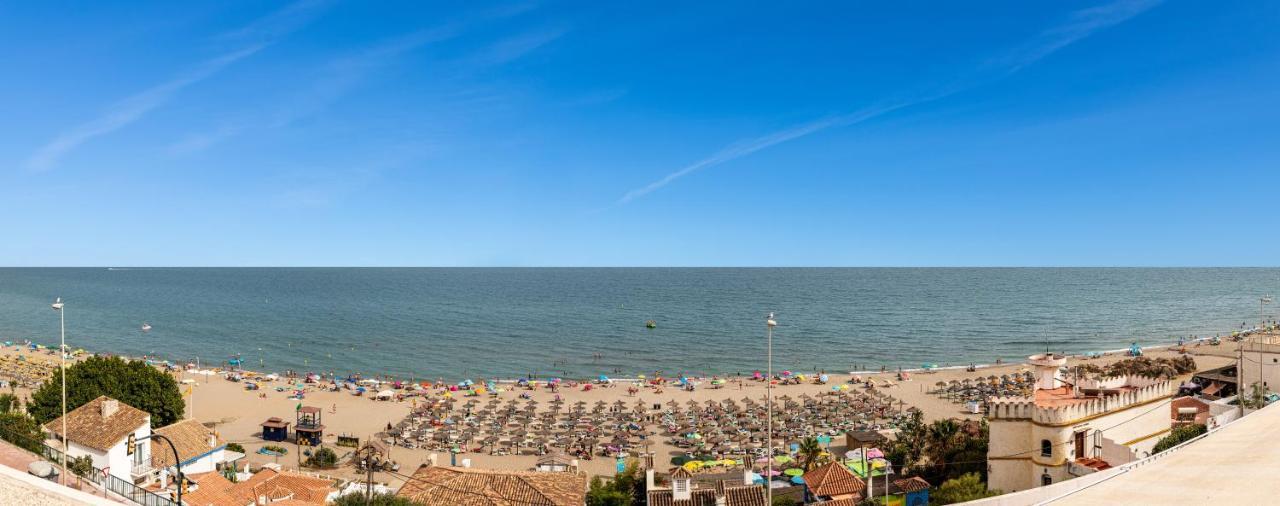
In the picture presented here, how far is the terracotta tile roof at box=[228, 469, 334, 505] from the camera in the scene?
25188mm

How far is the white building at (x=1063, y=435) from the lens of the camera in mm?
22016

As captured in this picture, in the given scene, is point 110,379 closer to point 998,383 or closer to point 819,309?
point 998,383

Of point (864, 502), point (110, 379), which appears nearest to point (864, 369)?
point (864, 502)

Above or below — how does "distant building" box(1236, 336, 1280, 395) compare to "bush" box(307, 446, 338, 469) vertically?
above

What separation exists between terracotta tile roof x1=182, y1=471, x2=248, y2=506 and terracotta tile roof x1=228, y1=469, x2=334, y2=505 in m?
0.29

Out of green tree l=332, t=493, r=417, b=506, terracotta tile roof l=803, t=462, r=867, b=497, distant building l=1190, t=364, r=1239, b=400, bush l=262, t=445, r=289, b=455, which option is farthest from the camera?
distant building l=1190, t=364, r=1239, b=400

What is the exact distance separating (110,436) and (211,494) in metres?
5.91

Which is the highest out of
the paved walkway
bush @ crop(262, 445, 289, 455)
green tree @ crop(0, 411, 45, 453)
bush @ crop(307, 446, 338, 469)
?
the paved walkway

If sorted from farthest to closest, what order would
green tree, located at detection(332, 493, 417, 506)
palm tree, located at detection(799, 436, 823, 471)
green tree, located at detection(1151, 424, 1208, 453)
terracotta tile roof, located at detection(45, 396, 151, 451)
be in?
palm tree, located at detection(799, 436, 823, 471) → terracotta tile roof, located at detection(45, 396, 151, 451) → green tree, located at detection(1151, 424, 1208, 453) → green tree, located at detection(332, 493, 417, 506)

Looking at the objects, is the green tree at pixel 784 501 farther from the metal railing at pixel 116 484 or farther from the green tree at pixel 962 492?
the metal railing at pixel 116 484

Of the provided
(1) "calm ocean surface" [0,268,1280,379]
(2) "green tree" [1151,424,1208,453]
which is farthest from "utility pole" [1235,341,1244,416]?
(1) "calm ocean surface" [0,268,1280,379]

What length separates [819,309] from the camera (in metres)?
135

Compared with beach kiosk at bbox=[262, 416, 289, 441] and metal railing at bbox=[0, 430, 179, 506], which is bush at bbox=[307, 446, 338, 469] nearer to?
beach kiosk at bbox=[262, 416, 289, 441]

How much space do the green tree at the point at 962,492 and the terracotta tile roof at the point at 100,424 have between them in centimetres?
2990
